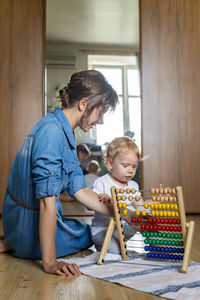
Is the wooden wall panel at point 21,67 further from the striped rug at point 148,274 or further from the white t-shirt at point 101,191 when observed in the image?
the striped rug at point 148,274

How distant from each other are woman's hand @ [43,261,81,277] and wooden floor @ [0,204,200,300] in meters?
0.02

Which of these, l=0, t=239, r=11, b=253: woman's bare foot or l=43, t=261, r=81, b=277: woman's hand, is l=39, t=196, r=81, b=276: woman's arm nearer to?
l=43, t=261, r=81, b=277: woman's hand

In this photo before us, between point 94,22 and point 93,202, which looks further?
point 94,22

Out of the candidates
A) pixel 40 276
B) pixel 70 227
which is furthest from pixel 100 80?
pixel 40 276

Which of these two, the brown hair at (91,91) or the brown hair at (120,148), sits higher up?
the brown hair at (91,91)

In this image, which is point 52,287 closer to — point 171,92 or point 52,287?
point 52,287

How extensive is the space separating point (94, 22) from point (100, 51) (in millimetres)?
243

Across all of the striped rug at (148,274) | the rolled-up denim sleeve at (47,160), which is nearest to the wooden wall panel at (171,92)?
the striped rug at (148,274)

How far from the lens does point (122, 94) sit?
3168 millimetres

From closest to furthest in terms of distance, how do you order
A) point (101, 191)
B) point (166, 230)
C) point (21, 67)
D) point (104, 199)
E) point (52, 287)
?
point (52, 287) → point (166, 230) → point (104, 199) → point (101, 191) → point (21, 67)

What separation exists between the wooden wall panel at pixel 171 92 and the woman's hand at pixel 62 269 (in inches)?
71.3

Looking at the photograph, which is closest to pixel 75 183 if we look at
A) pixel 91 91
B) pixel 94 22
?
pixel 91 91

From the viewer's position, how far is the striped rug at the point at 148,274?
114 cm

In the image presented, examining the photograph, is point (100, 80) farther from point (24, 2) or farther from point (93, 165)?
point (24, 2)
